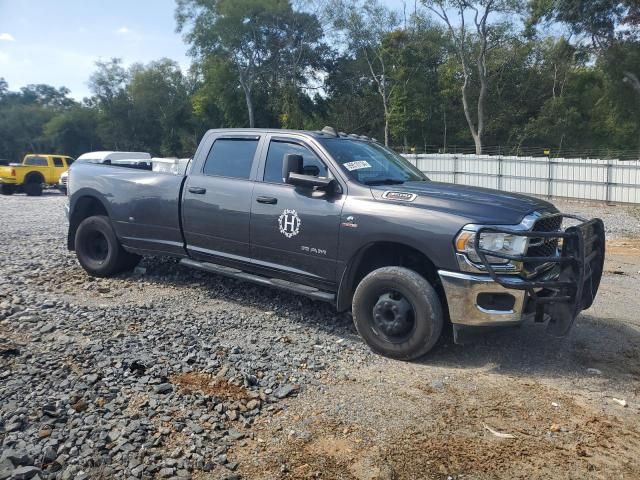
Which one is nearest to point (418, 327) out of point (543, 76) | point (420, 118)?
point (420, 118)

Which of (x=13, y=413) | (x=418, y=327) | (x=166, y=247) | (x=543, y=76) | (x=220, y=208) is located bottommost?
(x=13, y=413)

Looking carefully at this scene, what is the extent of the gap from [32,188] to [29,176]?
58 cm

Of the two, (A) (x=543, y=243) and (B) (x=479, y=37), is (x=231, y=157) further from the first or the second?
(B) (x=479, y=37)

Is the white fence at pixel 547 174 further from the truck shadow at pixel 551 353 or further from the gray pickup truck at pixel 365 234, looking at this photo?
Result: the gray pickup truck at pixel 365 234

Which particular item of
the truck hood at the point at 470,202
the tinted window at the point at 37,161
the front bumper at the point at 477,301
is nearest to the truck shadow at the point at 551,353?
the front bumper at the point at 477,301

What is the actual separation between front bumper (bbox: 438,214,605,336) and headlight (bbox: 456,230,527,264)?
0.08m

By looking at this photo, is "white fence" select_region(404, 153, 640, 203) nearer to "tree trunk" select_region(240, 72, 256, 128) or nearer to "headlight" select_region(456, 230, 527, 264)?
"headlight" select_region(456, 230, 527, 264)

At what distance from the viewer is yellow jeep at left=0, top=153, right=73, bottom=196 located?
900 inches

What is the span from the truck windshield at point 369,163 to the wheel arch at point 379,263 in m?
0.65

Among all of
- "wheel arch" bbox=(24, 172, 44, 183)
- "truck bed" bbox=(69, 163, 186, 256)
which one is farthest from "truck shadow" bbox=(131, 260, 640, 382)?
"wheel arch" bbox=(24, 172, 44, 183)

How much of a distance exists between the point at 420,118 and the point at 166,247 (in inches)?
1573

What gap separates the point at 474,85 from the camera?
43625 millimetres

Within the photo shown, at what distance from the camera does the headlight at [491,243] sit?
14.1 ft

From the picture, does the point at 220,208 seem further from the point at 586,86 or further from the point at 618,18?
the point at 586,86
